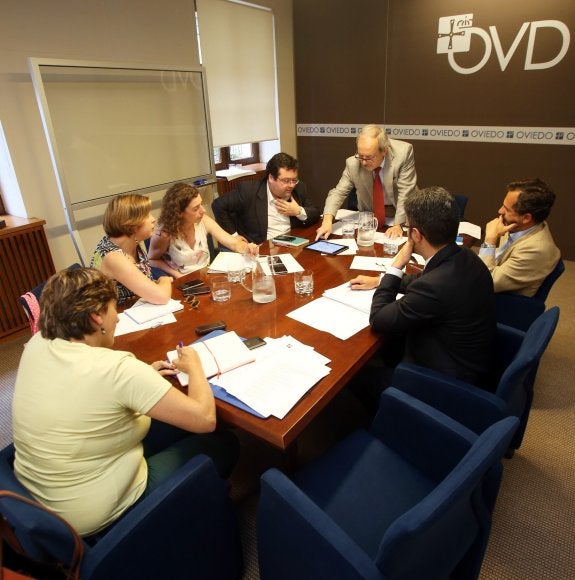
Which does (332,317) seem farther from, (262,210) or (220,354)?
(262,210)

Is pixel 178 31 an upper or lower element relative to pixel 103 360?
upper

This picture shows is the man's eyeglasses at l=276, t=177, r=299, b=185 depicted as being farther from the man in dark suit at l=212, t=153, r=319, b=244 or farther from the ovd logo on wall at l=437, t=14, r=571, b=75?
the ovd logo on wall at l=437, t=14, r=571, b=75

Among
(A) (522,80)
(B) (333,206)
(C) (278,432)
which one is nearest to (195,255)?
(B) (333,206)

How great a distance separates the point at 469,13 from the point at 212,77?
265 centimetres

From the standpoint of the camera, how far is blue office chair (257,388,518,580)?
91 centimetres

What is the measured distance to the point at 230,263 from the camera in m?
2.40

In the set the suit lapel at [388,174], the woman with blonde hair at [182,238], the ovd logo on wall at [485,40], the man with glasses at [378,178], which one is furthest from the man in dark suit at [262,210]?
the ovd logo on wall at [485,40]

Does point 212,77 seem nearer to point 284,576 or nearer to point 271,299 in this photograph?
point 271,299

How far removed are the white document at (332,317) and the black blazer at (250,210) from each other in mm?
1332

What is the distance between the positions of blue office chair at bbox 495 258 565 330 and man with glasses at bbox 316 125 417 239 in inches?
35.0

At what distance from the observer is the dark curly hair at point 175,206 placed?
2.41 m

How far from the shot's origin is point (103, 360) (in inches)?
43.9

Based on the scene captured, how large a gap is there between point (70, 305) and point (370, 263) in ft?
5.31

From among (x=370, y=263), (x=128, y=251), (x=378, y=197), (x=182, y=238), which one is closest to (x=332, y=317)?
(x=370, y=263)
